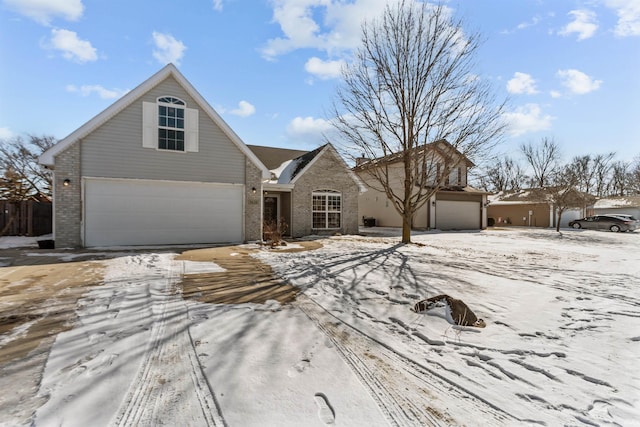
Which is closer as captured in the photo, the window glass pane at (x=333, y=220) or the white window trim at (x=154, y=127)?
the white window trim at (x=154, y=127)

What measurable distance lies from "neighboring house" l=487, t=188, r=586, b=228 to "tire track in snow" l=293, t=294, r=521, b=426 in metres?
32.2

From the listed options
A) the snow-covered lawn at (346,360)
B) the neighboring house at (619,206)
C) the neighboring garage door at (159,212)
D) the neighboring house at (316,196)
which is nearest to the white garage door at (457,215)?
the neighboring house at (316,196)

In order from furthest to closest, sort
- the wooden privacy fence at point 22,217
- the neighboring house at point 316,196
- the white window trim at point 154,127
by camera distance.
Result: 1. the neighboring house at point 316,196
2. the wooden privacy fence at point 22,217
3. the white window trim at point 154,127

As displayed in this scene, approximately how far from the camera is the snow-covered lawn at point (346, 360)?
2.31 m

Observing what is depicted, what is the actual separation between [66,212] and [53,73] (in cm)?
427

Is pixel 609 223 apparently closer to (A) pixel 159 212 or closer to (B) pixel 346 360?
(B) pixel 346 360

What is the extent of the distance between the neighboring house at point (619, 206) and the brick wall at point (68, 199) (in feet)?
157

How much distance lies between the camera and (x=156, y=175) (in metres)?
11.5

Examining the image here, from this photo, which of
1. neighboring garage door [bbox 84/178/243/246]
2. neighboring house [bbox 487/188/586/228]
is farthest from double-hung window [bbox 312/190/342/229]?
neighboring house [bbox 487/188/586/228]

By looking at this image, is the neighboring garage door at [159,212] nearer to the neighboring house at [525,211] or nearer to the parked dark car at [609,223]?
the neighboring house at [525,211]

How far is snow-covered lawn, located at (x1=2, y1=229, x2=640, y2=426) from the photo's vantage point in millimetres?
2307

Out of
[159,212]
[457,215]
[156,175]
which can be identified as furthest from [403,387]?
[457,215]

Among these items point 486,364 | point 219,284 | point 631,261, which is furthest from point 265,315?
point 631,261

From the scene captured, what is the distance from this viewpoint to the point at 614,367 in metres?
3.08
